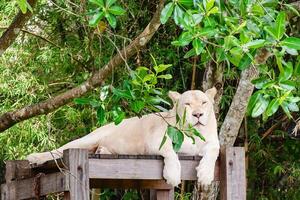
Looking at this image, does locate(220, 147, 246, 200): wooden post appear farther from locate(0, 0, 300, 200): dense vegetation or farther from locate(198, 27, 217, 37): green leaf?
locate(0, 0, 300, 200): dense vegetation

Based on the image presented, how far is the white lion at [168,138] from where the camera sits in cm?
A: 366

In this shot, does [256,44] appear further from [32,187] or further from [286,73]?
[32,187]

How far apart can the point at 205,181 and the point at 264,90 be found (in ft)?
2.11

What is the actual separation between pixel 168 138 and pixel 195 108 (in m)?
0.20

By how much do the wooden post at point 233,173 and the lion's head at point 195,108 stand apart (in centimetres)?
19

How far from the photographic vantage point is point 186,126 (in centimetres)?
369

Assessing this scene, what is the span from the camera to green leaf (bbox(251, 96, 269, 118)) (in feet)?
10.4

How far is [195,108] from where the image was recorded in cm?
376

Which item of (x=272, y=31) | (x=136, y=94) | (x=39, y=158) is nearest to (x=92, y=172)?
(x=136, y=94)

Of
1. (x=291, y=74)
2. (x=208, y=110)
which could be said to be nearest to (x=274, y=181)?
(x=208, y=110)

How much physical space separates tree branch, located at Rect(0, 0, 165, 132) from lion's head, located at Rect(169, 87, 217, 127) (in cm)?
41

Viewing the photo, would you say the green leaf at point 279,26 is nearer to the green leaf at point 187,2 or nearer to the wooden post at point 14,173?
the green leaf at point 187,2

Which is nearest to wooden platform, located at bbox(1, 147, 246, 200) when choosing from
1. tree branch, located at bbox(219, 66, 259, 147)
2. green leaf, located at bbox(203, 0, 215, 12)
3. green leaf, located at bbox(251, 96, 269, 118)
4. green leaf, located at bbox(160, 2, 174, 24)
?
green leaf, located at bbox(251, 96, 269, 118)

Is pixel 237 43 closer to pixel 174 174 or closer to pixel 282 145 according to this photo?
pixel 174 174
